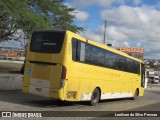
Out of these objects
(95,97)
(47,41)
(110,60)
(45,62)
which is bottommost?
(95,97)

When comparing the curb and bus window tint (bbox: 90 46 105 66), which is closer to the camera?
bus window tint (bbox: 90 46 105 66)

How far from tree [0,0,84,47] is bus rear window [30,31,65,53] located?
395 inches

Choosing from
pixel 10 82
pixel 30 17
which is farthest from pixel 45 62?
pixel 30 17

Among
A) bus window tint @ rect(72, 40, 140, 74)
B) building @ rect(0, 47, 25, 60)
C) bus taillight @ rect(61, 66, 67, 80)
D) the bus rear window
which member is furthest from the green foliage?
bus taillight @ rect(61, 66, 67, 80)

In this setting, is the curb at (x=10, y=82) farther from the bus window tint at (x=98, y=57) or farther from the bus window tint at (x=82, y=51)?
the bus window tint at (x=82, y=51)

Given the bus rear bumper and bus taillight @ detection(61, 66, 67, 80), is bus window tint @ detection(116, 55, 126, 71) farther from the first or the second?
the bus rear bumper

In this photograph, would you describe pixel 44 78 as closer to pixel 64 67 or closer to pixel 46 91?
pixel 46 91

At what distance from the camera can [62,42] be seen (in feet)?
52.6

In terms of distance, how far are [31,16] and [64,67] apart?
540 inches

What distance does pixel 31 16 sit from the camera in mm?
28750

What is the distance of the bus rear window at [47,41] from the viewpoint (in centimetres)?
1616

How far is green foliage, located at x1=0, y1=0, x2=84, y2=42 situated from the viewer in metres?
27.2

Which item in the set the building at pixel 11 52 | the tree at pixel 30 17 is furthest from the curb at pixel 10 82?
the building at pixel 11 52

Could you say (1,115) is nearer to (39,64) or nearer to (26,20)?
(39,64)
